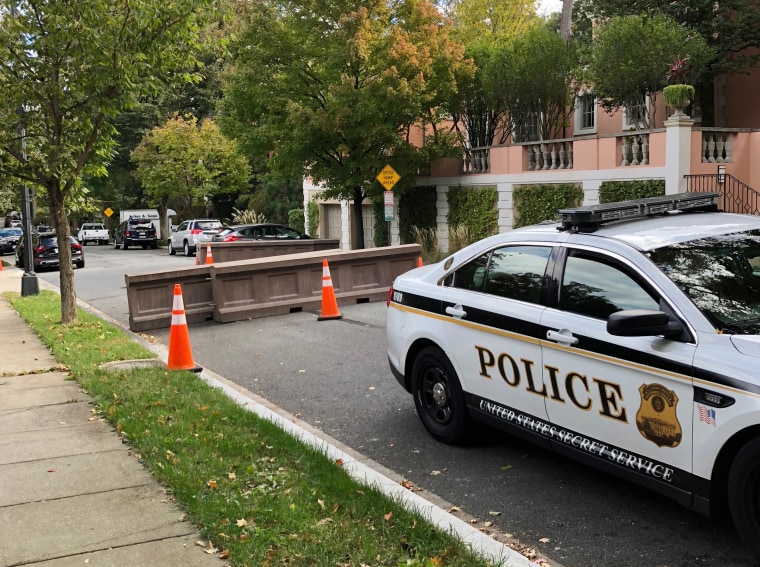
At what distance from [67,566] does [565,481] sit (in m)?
3.11

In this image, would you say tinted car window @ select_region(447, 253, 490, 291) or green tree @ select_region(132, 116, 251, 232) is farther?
green tree @ select_region(132, 116, 251, 232)

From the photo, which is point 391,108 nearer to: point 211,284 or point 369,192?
point 369,192

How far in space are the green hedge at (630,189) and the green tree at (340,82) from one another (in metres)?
6.21

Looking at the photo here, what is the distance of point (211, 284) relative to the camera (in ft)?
43.3

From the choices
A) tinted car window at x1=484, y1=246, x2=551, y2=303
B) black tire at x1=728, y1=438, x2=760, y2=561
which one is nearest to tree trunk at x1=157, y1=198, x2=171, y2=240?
tinted car window at x1=484, y1=246, x2=551, y2=303

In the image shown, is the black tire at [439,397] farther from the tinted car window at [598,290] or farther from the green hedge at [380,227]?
the green hedge at [380,227]

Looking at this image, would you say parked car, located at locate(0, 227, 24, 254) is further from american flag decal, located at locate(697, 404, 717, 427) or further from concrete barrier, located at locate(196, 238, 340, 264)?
american flag decal, located at locate(697, 404, 717, 427)

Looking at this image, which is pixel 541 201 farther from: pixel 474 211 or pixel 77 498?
pixel 77 498

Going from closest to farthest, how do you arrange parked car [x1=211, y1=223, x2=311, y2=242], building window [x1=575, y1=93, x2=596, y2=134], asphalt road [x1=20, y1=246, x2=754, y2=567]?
1. asphalt road [x1=20, y1=246, x2=754, y2=567]
2. building window [x1=575, y1=93, x2=596, y2=134]
3. parked car [x1=211, y1=223, x2=311, y2=242]

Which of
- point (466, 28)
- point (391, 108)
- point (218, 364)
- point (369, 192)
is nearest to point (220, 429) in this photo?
point (218, 364)

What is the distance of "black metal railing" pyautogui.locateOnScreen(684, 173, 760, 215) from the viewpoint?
60.7ft

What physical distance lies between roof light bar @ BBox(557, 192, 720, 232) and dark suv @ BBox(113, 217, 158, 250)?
44444mm

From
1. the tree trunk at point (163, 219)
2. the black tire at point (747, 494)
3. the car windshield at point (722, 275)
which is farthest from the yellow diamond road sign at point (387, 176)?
the tree trunk at point (163, 219)

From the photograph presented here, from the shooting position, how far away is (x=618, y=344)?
4.33m
